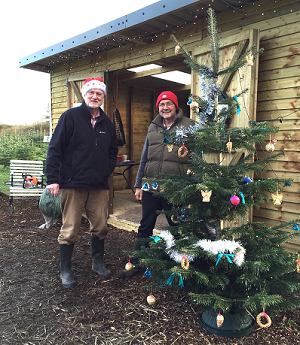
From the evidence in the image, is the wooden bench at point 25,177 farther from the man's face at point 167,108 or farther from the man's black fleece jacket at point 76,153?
the man's face at point 167,108

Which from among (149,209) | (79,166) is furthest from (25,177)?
(149,209)

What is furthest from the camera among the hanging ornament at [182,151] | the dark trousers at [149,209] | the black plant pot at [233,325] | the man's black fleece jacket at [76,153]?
the dark trousers at [149,209]

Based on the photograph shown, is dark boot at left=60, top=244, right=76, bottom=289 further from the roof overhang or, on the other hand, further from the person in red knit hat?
the roof overhang

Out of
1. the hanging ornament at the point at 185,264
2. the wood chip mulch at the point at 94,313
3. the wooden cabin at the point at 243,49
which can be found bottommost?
the wood chip mulch at the point at 94,313

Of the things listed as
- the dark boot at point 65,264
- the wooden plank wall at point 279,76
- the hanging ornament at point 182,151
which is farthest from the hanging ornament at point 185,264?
the wooden plank wall at point 279,76

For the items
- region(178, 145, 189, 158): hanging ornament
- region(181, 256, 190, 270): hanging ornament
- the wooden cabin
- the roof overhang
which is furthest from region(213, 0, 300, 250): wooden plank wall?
region(181, 256, 190, 270): hanging ornament

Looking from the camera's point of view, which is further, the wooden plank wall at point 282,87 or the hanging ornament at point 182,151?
the wooden plank wall at point 282,87

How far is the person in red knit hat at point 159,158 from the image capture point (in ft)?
9.25

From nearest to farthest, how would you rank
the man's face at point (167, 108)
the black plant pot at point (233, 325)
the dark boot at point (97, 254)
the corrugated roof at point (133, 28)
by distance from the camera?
the black plant pot at point (233, 325)
the man's face at point (167, 108)
the dark boot at point (97, 254)
the corrugated roof at point (133, 28)

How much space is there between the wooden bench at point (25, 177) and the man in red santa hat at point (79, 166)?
3188mm

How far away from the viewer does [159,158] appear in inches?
114

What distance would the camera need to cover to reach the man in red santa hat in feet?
8.94

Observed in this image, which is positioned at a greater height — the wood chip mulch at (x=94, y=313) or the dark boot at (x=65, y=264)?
the dark boot at (x=65, y=264)

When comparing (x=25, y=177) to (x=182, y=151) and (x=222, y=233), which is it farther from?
(x=222, y=233)
